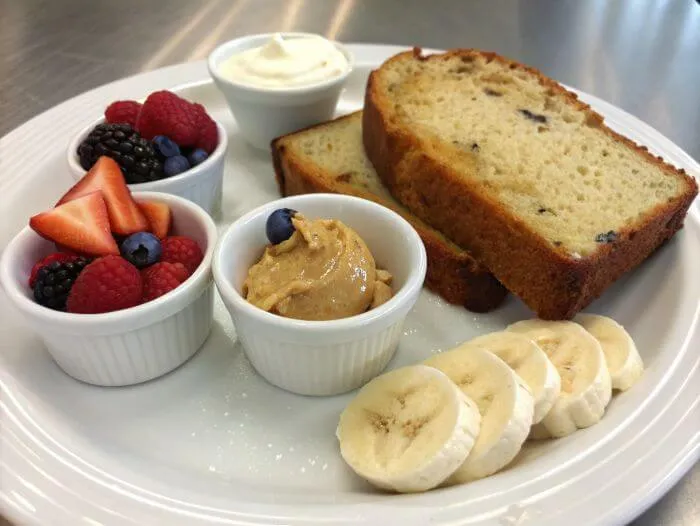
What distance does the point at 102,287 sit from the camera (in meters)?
1.23

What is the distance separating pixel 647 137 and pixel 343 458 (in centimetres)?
150

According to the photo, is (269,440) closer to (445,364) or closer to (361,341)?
(361,341)

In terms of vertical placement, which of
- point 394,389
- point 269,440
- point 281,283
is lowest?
point 269,440

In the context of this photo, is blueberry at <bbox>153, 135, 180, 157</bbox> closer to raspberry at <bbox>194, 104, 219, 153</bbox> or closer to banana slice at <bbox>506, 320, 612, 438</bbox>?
raspberry at <bbox>194, 104, 219, 153</bbox>

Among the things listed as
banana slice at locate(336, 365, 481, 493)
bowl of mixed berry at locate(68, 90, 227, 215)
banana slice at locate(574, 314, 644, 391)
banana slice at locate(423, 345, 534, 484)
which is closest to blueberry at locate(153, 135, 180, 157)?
bowl of mixed berry at locate(68, 90, 227, 215)

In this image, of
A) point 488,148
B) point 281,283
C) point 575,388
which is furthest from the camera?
point 488,148

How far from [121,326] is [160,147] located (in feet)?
2.06

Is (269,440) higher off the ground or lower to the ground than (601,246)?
lower

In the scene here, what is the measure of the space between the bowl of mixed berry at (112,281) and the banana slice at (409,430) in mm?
441

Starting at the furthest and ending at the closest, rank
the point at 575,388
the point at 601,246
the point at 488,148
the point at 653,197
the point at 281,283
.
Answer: the point at 488,148 → the point at 653,197 → the point at 601,246 → the point at 281,283 → the point at 575,388

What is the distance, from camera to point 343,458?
1181 mm

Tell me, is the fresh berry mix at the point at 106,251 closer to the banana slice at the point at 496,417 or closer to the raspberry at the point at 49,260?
the raspberry at the point at 49,260

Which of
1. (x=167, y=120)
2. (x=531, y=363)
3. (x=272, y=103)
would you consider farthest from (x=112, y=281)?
(x=272, y=103)

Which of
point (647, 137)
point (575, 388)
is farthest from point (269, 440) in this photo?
point (647, 137)
